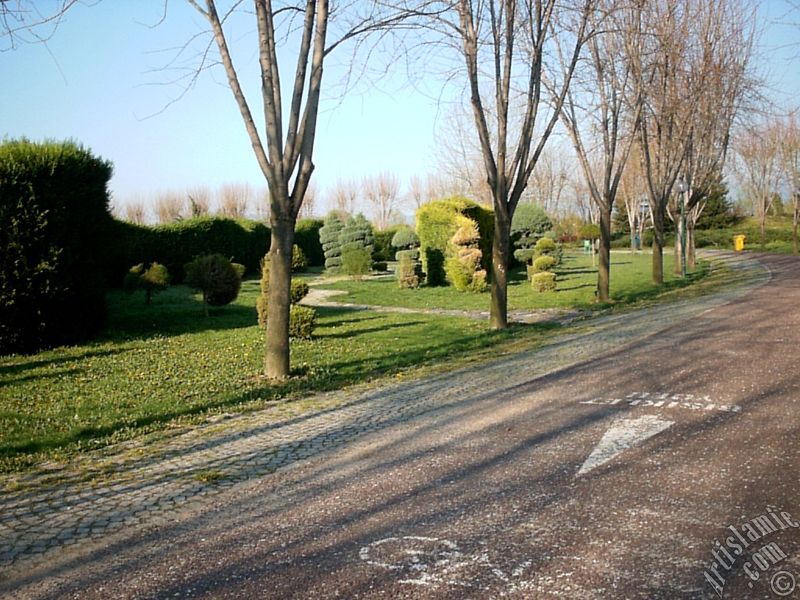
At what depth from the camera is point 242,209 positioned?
59.5 m

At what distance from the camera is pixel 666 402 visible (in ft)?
20.5

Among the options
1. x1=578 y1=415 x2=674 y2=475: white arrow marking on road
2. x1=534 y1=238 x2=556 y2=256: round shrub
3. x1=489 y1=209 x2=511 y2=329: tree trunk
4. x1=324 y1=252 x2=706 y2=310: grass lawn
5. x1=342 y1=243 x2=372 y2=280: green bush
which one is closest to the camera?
x1=578 y1=415 x2=674 y2=475: white arrow marking on road

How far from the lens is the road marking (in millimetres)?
5965

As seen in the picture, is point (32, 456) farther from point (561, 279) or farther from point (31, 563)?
point (561, 279)

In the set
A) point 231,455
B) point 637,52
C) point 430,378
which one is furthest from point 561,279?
point 231,455

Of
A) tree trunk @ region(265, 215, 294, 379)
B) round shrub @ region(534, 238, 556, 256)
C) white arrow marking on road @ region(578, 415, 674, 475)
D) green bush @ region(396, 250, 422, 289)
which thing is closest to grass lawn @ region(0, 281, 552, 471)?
tree trunk @ region(265, 215, 294, 379)

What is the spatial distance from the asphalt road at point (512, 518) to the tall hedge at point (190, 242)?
58.9 feet

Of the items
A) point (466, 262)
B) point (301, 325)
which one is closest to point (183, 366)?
point (301, 325)

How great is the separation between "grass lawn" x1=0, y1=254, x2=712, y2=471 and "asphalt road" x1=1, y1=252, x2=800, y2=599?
243cm

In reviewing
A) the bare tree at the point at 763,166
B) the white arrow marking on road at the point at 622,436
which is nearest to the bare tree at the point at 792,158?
the bare tree at the point at 763,166

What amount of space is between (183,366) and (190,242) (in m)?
19.1

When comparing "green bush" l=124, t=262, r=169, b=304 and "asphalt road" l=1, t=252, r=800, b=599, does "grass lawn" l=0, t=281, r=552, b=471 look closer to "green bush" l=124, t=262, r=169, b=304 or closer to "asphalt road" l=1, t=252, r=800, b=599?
"green bush" l=124, t=262, r=169, b=304

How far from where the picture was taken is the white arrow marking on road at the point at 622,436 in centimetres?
481

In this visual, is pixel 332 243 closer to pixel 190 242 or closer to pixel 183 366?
pixel 190 242
